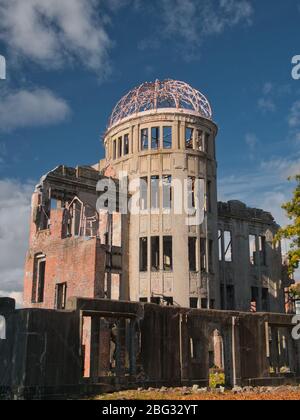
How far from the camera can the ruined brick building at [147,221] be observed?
26984 mm

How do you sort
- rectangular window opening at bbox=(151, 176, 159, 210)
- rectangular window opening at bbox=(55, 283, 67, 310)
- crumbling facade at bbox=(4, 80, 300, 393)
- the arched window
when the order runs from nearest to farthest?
1. the arched window
2. crumbling facade at bbox=(4, 80, 300, 393)
3. rectangular window opening at bbox=(55, 283, 67, 310)
4. rectangular window opening at bbox=(151, 176, 159, 210)

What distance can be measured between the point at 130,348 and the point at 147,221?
1220 centimetres

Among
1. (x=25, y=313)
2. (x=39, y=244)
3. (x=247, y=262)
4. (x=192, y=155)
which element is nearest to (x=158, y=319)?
(x=25, y=313)

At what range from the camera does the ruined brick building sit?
26984 mm

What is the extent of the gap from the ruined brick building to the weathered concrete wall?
18.9 ft

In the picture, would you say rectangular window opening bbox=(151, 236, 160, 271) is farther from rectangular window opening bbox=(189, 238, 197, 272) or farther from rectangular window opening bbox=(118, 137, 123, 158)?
rectangular window opening bbox=(118, 137, 123, 158)

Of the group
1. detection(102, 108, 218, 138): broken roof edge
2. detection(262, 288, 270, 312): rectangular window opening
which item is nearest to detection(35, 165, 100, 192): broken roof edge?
detection(102, 108, 218, 138): broken roof edge

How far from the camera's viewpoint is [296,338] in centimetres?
2328

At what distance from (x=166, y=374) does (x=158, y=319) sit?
190 cm

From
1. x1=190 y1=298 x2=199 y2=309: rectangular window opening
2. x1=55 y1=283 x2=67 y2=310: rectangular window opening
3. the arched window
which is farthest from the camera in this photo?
x1=190 y1=298 x2=199 y2=309: rectangular window opening

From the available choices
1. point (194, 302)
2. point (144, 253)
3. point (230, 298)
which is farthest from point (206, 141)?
point (230, 298)

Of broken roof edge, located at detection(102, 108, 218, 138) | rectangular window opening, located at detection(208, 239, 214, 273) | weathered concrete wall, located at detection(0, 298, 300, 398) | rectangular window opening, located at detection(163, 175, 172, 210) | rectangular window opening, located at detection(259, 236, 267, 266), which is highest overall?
broken roof edge, located at detection(102, 108, 218, 138)

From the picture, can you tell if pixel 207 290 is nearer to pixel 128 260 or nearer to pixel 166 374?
pixel 128 260
